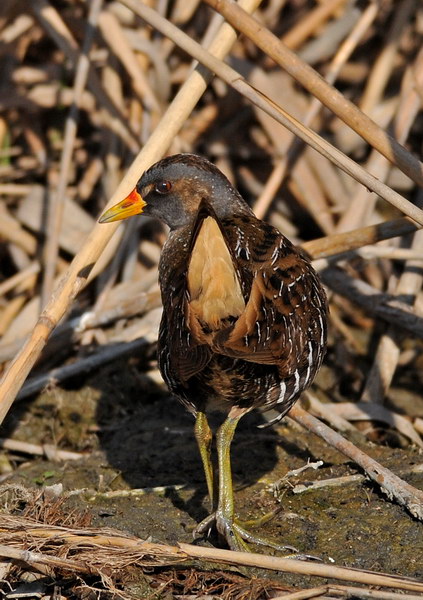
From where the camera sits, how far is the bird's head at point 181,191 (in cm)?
369

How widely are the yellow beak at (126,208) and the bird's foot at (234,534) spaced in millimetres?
1114

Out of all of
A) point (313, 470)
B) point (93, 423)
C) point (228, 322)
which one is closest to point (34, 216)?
point (93, 423)

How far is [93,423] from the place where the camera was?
435 centimetres

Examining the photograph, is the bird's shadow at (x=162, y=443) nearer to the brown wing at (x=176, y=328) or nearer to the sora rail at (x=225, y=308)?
the sora rail at (x=225, y=308)

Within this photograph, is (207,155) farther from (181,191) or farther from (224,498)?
(224,498)

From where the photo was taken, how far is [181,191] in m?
3.74

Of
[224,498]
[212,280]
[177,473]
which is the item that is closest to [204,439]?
[224,498]

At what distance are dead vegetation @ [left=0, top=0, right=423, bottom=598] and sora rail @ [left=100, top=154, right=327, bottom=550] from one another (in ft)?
2.01

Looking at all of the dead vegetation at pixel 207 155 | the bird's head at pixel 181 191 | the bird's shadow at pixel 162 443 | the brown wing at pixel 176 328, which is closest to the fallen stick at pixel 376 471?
the bird's shadow at pixel 162 443

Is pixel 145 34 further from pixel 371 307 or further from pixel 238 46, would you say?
pixel 371 307

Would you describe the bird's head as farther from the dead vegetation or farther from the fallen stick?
the fallen stick

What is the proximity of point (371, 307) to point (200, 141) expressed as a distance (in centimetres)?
159

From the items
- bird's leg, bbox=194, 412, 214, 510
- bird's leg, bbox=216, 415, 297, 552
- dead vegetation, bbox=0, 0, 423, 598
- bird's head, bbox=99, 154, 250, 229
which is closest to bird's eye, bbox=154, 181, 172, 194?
bird's head, bbox=99, 154, 250, 229

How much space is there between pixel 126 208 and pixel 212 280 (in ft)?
3.31
